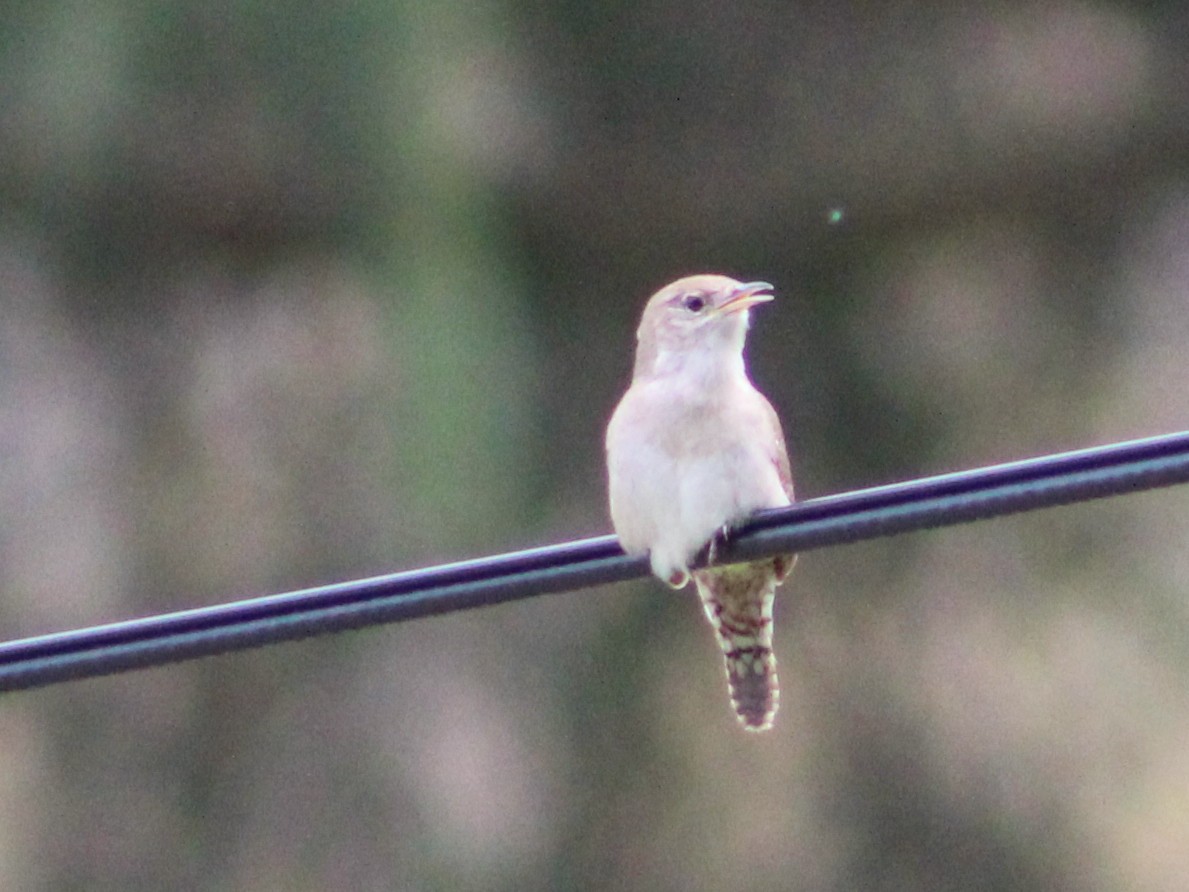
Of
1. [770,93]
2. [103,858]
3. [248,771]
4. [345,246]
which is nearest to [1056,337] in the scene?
[770,93]

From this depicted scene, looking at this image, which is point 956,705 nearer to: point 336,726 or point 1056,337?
point 1056,337

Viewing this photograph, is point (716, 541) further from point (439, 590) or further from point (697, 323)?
point (439, 590)

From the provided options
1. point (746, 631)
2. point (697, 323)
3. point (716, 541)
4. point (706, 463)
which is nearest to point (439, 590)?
point (716, 541)

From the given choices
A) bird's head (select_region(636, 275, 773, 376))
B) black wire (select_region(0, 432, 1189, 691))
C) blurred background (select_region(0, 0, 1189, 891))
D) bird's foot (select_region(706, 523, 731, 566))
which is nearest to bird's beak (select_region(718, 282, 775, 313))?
bird's head (select_region(636, 275, 773, 376))

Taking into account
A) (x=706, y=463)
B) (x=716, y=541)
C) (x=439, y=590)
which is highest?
(x=706, y=463)

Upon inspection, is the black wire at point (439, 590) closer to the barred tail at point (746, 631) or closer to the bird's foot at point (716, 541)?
the bird's foot at point (716, 541)

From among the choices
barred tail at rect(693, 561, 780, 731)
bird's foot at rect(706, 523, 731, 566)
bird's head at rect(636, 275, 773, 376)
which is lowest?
barred tail at rect(693, 561, 780, 731)

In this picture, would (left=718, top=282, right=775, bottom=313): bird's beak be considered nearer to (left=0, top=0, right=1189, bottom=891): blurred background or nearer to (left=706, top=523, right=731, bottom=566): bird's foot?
(left=706, top=523, right=731, bottom=566): bird's foot
